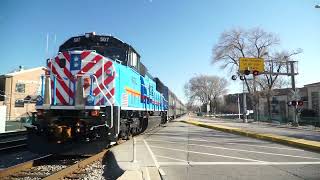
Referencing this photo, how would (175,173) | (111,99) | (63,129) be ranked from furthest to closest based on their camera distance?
(111,99)
(63,129)
(175,173)

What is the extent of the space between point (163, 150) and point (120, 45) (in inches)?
155

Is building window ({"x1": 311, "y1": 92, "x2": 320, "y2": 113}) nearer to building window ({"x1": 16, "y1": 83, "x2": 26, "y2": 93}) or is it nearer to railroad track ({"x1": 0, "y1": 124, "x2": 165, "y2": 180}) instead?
building window ({"x1": 16, "y1": 83, "x2": 26, "y2": 93})

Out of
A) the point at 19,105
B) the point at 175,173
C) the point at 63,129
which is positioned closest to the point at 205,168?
the point at 175,173

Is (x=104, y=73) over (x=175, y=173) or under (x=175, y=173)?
over

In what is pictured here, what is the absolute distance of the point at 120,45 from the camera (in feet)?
38.5

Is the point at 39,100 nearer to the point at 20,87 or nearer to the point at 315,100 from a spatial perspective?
the point at 20,87

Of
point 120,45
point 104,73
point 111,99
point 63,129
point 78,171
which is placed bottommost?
point 78,171

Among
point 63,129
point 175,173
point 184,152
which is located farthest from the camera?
point 184,152

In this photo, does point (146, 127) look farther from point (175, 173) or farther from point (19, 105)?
point (19, 105)

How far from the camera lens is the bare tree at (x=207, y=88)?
11212 cm

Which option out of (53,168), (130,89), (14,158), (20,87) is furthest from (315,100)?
(53,168)

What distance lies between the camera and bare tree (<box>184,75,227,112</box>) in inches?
4414

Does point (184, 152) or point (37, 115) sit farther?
point (184, 152)

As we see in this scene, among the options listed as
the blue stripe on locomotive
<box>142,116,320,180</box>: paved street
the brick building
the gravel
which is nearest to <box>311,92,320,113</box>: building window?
the brick building
